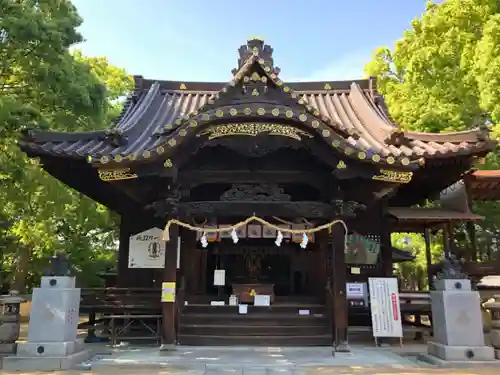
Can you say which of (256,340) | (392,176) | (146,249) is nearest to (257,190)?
(392,176)

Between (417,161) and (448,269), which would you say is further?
(417,161)

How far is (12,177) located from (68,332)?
202 inches

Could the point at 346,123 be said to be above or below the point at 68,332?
above

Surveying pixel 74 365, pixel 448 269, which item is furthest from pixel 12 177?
pixel 448 269

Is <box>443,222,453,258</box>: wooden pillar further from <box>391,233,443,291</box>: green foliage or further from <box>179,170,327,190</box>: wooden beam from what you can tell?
<box>391,233,443,291</box>: green foliage

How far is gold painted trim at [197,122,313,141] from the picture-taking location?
30.2 feet

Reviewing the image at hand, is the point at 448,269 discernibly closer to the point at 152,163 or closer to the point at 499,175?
the point at 499,175

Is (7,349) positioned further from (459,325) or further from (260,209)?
(459,325)

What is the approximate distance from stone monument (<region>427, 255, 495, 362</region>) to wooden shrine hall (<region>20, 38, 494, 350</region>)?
2018mm

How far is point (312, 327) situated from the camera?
34.2 feet

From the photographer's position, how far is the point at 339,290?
9648mm

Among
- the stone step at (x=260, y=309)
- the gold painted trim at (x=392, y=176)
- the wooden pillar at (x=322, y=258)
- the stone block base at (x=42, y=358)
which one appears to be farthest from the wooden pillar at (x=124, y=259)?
the gold painted trim at (x=392, y=176)

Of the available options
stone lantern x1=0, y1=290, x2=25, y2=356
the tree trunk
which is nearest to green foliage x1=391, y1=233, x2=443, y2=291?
stone lantern x1=0, y1=290, x2=25, y2=356

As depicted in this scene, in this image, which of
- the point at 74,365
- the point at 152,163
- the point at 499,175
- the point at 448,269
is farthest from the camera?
the point at 499,175
